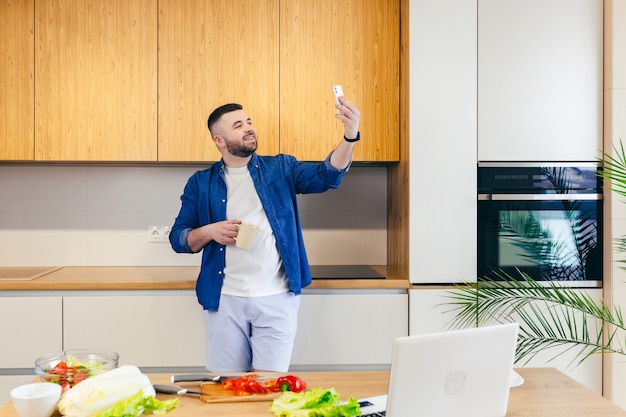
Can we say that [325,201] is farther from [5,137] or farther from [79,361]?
[79,361]

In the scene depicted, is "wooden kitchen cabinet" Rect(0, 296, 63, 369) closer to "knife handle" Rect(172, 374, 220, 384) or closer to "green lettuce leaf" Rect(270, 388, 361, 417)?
"knife handle" Rect(172, 374, 220, 384)

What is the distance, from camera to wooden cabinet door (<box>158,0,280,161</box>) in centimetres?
297

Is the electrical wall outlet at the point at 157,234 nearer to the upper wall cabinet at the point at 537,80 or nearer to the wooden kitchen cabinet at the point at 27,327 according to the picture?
the wooden kitchen cabinet at the point at 27,327

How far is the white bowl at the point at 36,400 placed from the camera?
1.30 m

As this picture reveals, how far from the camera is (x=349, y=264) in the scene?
A: 3432 millimetres

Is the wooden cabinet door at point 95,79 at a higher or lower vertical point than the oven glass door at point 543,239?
higher

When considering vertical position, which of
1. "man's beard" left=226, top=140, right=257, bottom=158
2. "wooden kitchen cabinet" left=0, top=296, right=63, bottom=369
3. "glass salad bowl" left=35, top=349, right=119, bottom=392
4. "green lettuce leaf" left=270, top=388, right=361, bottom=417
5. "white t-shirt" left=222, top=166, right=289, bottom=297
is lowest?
"wooden kitchen cabinet" left=0, top=296, right=63, bottom=369

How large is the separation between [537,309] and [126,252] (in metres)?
2.09

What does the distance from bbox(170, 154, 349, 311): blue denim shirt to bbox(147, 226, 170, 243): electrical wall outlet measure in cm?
70

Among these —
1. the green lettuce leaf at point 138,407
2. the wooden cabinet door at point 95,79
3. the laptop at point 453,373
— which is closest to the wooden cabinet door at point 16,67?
the wooden cabinet door at point 95,79

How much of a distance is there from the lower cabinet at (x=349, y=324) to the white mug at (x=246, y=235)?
21.3 inches

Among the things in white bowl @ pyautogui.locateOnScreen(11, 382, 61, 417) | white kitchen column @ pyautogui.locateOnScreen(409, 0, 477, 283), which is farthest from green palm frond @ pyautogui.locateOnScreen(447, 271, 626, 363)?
white bowl @ pyautogui.locateOnScreen(11, 382, 61, 417)

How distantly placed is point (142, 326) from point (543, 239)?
1.86 metres

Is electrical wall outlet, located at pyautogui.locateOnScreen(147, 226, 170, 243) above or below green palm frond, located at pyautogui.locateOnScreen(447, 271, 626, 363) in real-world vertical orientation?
above
